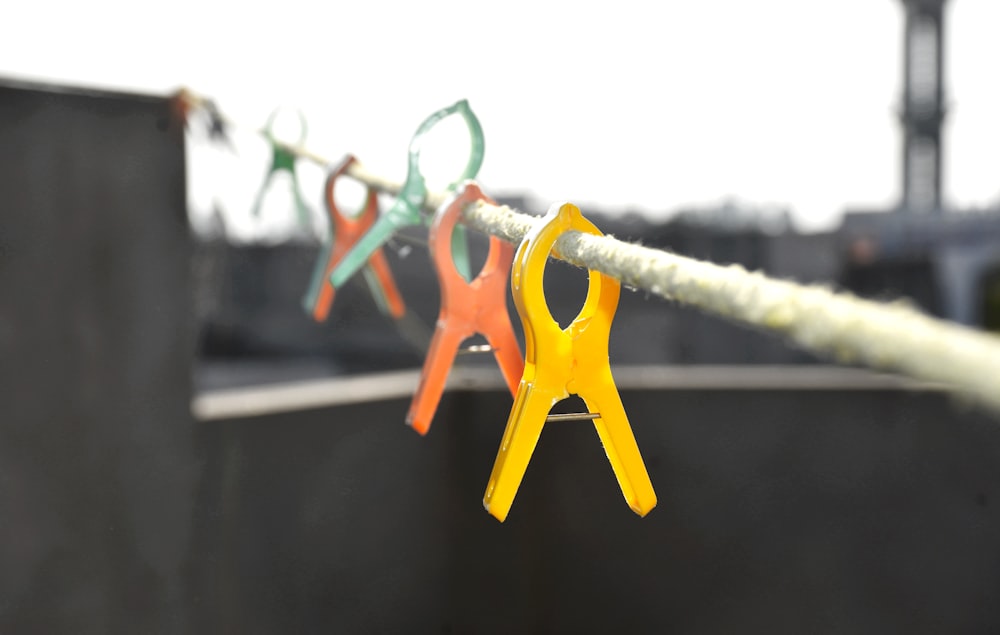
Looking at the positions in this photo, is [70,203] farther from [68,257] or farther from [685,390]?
[685,390]

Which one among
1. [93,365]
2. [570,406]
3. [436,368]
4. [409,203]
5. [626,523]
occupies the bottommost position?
[626,523]

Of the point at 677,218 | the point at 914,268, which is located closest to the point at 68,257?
the point at 677,218

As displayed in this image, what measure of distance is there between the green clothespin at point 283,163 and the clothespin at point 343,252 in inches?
7.5

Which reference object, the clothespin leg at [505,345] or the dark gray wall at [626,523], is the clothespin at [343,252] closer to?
the clothespin leg at [505,345]

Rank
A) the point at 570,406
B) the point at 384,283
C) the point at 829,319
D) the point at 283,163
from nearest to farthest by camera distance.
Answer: the point at 829,319
the point at 384,283
the point at 283,163
the point at 570,406

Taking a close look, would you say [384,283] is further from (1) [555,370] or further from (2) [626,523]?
(2) [626,523]

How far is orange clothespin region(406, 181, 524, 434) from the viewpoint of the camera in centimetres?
69

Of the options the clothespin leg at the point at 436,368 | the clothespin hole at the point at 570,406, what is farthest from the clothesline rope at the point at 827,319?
the clothespin hole at the point at 570,406

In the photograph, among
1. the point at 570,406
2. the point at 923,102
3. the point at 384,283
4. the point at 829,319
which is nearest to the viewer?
the point at 829,319

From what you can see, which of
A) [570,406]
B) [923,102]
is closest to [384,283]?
[570,406]

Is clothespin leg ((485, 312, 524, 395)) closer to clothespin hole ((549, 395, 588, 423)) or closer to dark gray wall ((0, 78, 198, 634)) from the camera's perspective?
dark gray wall ((0, 78, 198, 634))

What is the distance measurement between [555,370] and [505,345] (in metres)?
0.14

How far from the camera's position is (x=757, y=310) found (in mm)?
381

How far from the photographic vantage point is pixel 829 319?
350 millimetres
